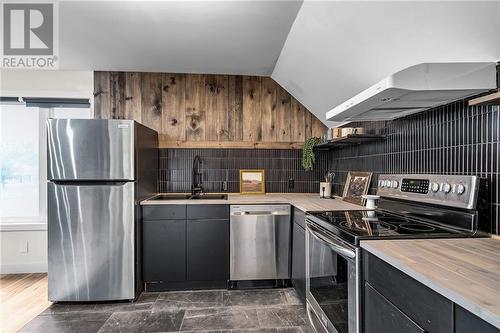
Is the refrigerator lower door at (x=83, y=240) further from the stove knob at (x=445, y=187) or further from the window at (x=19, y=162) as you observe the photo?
the stove knob at (x=445, y=187)

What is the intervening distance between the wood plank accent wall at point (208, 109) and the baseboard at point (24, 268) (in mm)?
1933

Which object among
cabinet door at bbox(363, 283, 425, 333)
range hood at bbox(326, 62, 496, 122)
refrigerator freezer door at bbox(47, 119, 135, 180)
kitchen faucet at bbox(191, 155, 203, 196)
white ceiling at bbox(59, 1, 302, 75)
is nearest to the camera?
cabinet door at bbox(363, 283, 425, 333)

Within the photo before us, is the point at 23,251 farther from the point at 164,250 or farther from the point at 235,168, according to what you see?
Answer: the point at 235,168

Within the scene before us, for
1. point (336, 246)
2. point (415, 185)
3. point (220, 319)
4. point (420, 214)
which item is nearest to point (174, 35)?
point (336, 246)

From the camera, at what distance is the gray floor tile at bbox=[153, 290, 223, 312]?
2330 mm

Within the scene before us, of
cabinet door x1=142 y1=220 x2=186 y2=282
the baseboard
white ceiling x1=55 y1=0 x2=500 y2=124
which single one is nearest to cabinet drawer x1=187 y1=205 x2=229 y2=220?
cabinet door x1=142 y1=220 x2=186 y2=282

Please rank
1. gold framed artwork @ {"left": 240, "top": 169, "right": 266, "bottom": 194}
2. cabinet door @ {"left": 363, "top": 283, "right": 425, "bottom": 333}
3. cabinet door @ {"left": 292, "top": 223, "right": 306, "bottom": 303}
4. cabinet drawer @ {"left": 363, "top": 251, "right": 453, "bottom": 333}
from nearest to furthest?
cabinet drawer @ {"left": 363, "top": 251, "right": 453, "bottom": 333}, cabinet door @ {"left": 363, "top": 283, "right": 425, "bottom": 333}, cabinet door @ {"left": 292, "top": 223, "right": 306, "bottom": 303}, gold framed artwork @ {"left": 240, "top": 169, "right": 266, "bottom": 194}

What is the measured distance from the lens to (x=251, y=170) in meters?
3.27

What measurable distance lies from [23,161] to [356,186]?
3884 mm

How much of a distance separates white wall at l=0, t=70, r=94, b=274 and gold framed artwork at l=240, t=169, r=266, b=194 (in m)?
2.08

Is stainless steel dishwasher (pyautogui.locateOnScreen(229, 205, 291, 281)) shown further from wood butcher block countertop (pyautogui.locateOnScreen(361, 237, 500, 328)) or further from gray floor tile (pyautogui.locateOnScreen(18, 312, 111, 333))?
wood butcher block countertop (pyautogui.locateOnScreen(361, 237, 500, 328))

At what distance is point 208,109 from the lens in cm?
319

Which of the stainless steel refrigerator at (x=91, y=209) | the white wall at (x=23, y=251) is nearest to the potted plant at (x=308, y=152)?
the stainless steel refrigerator at (x=91, y=209)

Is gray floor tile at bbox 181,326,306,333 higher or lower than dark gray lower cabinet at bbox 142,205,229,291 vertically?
lower
